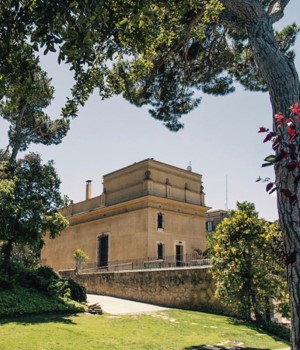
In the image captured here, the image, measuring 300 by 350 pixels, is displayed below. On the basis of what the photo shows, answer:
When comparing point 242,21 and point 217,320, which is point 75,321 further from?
point 242,21

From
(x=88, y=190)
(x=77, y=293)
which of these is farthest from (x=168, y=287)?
(x=88, y=190)

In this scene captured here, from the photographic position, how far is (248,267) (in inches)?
543

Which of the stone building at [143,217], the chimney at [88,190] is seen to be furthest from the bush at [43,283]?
the chimney at [88,190]

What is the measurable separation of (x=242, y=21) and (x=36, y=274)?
15.8 m

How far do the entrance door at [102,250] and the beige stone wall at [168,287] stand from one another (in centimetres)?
766

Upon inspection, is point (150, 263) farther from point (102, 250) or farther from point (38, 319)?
point (38, 319)

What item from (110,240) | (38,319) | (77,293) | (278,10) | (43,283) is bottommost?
(38,319)

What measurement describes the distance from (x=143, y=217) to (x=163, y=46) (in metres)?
20.1

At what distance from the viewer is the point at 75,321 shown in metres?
13.3

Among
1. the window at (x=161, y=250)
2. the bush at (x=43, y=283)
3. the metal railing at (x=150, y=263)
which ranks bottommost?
the bush at (x=43, y=283)

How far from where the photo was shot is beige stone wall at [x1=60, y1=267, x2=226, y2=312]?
699 inches

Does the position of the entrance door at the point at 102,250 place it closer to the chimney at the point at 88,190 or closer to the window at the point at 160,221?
the window at the point at 160,221

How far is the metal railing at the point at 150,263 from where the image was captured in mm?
23114

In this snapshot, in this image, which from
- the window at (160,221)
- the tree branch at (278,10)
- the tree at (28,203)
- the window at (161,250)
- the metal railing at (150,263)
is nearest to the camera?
the tree branch at (278,10)
